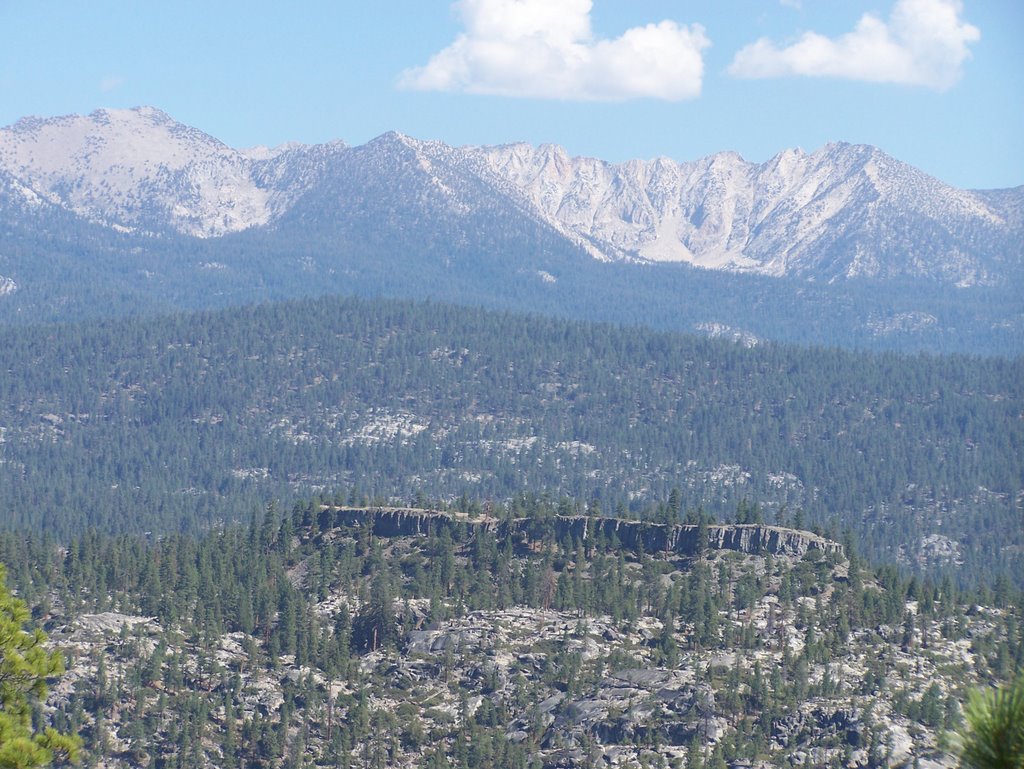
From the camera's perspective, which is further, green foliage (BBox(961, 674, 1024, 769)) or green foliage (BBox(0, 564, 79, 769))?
green foliage (BBox(0, 564, 79, 769))

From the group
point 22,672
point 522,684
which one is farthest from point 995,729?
point 522,684

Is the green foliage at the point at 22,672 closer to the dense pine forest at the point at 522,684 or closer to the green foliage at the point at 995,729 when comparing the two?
the green foliage at the point at 995,729

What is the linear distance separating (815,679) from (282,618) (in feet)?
176

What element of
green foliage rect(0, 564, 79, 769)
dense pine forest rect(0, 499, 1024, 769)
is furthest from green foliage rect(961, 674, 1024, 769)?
dense pine forest rect(0, 499, 1024, 769)

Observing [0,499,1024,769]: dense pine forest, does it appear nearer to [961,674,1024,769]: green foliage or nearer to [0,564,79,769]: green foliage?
[0,564,79,769]: green foliage

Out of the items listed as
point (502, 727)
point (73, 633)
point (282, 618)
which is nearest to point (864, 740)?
point (502, 727)

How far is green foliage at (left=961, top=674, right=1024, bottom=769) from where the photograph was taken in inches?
1897

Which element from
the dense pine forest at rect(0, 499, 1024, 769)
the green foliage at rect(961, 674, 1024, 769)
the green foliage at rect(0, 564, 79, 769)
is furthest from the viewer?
the dense pine forest at rect(0, 499, 1024, 769)

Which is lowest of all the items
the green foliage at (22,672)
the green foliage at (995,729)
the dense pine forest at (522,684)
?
the dense pine forest at (522,684)

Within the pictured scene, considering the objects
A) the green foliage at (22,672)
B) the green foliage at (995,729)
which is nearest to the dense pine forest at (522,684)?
the green foliage at (22,672)

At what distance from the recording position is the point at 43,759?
227 ft

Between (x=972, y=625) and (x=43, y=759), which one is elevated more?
(x=43, y=759)

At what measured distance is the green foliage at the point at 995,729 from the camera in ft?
158

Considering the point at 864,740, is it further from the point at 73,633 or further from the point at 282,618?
the point at 73,633
